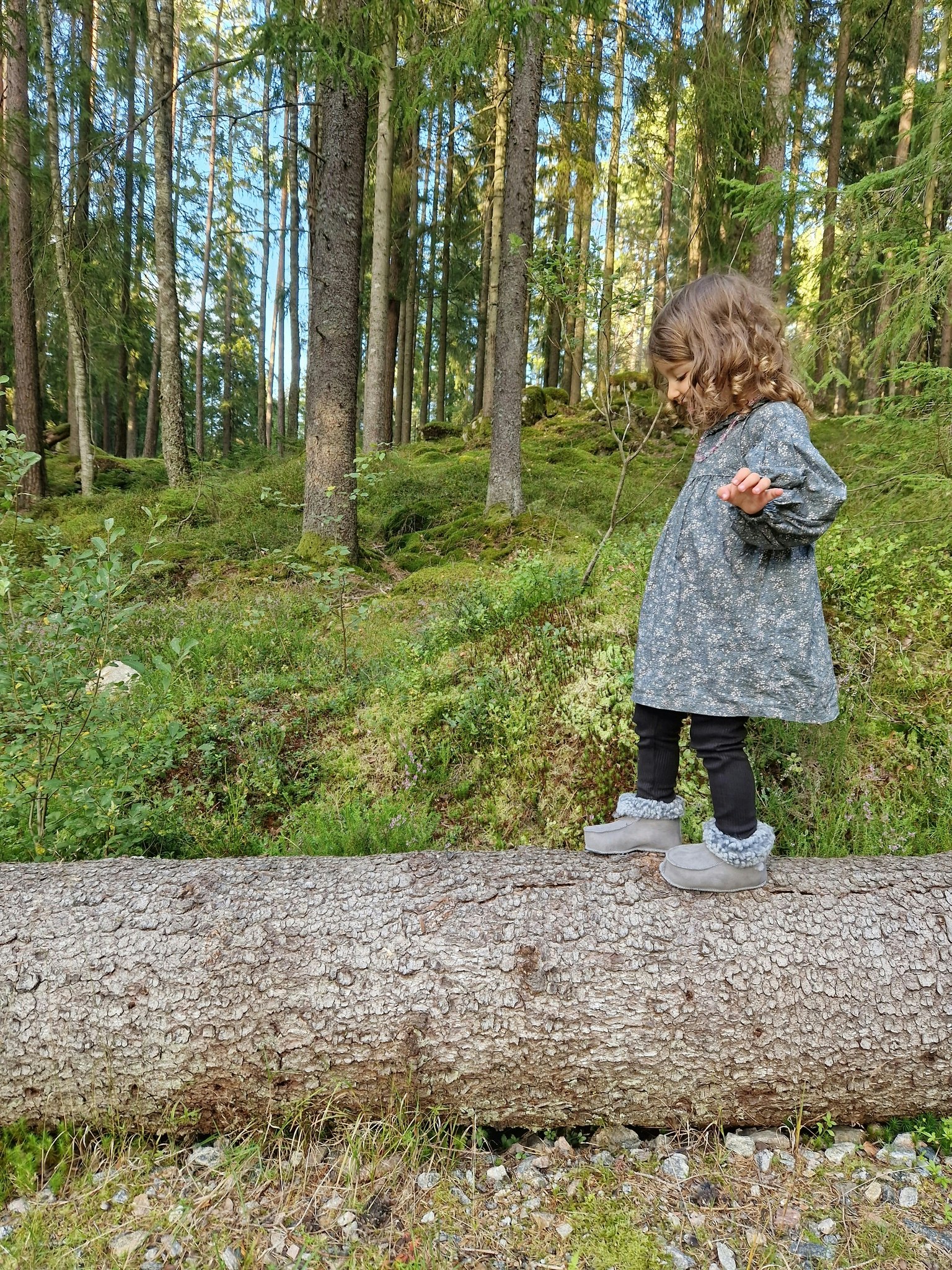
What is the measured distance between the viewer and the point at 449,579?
6777mm

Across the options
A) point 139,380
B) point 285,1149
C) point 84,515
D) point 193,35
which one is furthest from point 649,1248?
point 139,380

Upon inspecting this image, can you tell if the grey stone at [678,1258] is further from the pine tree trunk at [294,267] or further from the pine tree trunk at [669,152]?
the pine tree trunk at [294,267]

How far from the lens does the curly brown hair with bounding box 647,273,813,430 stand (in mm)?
2178

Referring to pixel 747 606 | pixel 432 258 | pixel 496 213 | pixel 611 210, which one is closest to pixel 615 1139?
pixel 747 606

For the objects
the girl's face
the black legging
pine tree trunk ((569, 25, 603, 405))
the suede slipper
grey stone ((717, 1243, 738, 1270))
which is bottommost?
grey stone ((717, 1243, 738, 1270))

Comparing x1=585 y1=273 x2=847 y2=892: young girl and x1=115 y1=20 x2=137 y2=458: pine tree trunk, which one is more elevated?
x1=115 y1=20 x2=137 y2=458: pine tree trunk

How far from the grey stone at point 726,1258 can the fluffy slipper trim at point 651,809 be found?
1110 millimetres

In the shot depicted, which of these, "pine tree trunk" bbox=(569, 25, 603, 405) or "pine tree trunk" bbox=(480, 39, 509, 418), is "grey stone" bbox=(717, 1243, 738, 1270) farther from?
"pine tree trunk" bbox=(480, 39, 509, 418)

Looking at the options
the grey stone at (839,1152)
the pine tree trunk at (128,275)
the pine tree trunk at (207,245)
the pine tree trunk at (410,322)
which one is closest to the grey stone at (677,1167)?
the grey stone at (839,1152)

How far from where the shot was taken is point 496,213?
1305 centimetres

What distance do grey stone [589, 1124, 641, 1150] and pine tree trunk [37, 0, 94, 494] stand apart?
13.1 meters

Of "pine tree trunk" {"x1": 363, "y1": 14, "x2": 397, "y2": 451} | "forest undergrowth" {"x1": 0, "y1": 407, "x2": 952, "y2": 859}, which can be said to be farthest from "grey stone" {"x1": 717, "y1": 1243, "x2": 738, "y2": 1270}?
"pine tree trunk" {"x1": 363, "y1": 14, "x2": 397, "y2": 451}

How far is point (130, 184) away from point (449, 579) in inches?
748

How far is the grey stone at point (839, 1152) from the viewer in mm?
1919
